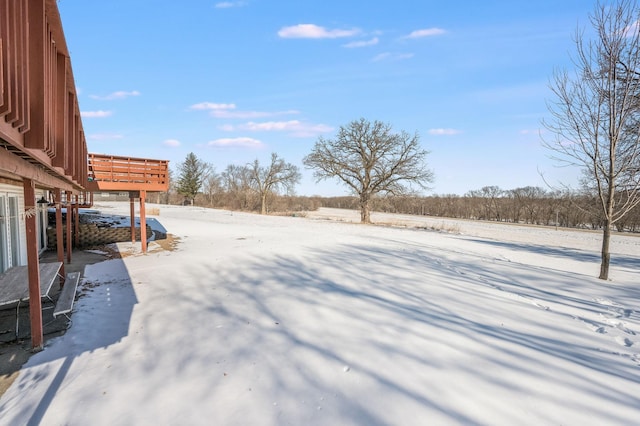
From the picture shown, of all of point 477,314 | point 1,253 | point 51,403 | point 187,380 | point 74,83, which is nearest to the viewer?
point 51,403

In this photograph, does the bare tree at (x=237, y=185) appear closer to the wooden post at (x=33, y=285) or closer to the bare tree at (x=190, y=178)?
the bare tree at (x=190, y=178)

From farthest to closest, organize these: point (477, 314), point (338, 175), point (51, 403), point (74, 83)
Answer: point (338, 175) < point (74, 83) < point (477, 314) < point (51, 403)

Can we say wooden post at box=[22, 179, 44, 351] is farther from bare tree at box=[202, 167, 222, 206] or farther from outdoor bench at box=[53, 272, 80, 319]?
bare tree at box=[202, 167, 222, 206]

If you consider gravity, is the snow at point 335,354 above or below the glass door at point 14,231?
below

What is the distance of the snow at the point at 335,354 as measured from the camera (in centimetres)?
280

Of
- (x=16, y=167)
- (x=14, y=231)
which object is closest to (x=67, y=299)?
(x=16, y=167)

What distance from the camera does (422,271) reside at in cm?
827

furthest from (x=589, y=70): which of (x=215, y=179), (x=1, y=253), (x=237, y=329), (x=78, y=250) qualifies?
(x=215, y=179)

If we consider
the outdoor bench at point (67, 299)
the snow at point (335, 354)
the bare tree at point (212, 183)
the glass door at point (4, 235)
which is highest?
the bare tree at point (212, 183)

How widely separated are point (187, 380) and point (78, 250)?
1089cm

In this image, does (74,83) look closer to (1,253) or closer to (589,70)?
(1,253)

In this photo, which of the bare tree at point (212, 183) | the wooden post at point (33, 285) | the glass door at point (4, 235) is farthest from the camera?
the bare tree at point (212, 183)

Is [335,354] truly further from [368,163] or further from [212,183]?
[212,183]

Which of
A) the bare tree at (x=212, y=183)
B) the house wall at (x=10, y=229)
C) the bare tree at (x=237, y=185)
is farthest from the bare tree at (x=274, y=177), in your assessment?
the house wall at (x=10, y=229)
